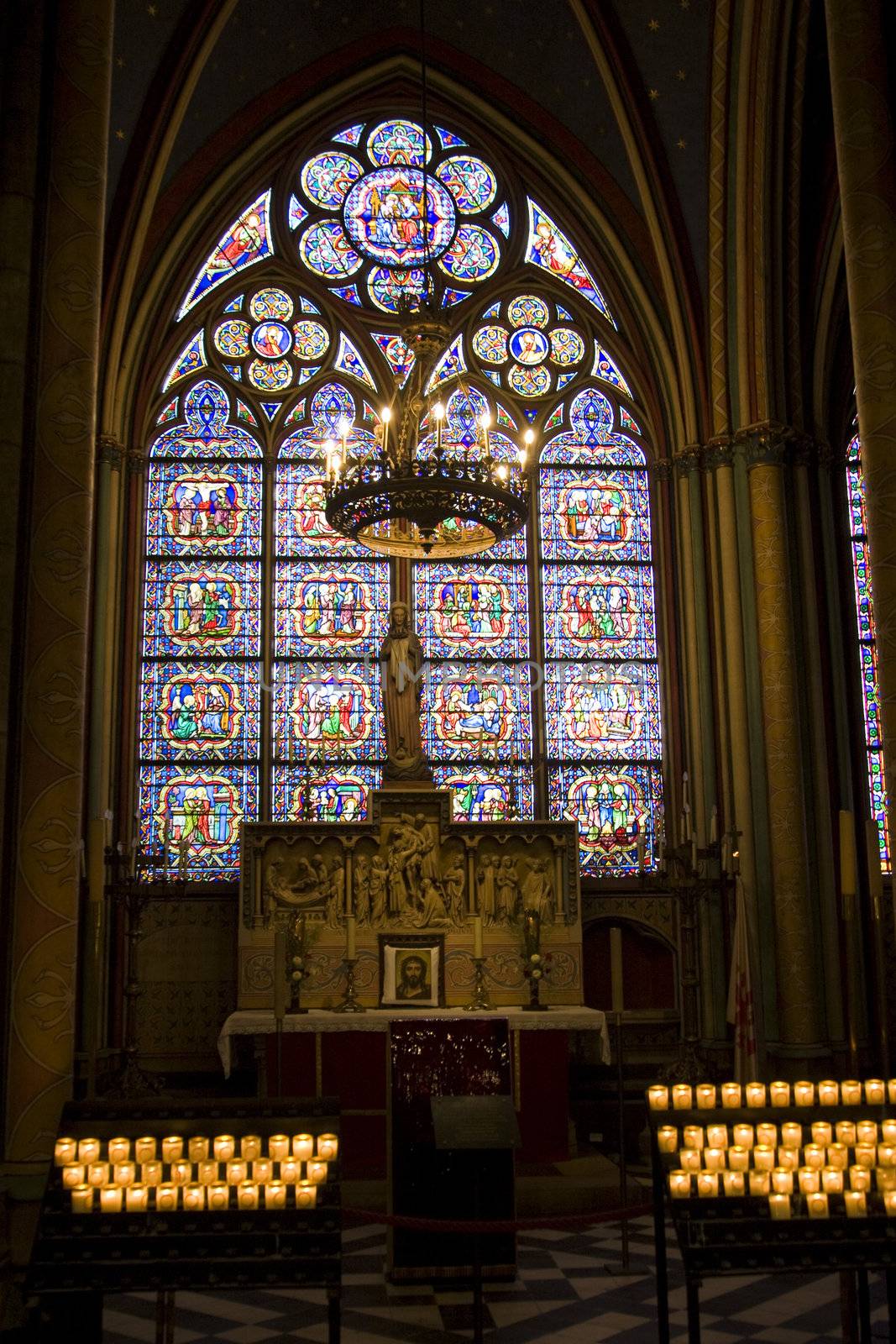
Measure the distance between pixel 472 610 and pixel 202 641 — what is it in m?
3.45

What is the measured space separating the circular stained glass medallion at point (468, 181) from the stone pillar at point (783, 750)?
5932mm

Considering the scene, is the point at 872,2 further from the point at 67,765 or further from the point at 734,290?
the point at 67,765

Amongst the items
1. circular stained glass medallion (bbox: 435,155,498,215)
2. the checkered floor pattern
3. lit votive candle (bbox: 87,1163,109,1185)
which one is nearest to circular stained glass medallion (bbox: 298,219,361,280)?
circular stained glass medallion (bbox: 435,155,498,215)

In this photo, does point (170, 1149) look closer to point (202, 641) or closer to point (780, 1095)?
point (780, 1095)

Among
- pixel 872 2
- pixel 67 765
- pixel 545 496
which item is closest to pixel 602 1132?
pixel 545 496

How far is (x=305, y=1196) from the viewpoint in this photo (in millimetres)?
6125

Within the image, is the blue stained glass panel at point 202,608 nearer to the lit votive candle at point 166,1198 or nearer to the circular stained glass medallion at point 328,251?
the circular stained glass medallion at point 328,251

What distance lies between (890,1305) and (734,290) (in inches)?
486

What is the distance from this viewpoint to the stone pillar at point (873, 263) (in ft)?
28.7

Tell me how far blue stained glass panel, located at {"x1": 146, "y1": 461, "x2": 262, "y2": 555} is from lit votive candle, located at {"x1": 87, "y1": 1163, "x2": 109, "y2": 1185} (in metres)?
11.8

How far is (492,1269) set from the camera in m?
8.83

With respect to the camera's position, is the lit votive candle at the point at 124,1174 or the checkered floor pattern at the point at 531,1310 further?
the checkered floor pattern at the point at 531,1310

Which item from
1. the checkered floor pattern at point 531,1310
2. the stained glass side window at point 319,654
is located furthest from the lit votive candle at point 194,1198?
the stained glass side window at point 319,654

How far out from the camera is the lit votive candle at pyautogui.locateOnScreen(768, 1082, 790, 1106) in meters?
7.16
